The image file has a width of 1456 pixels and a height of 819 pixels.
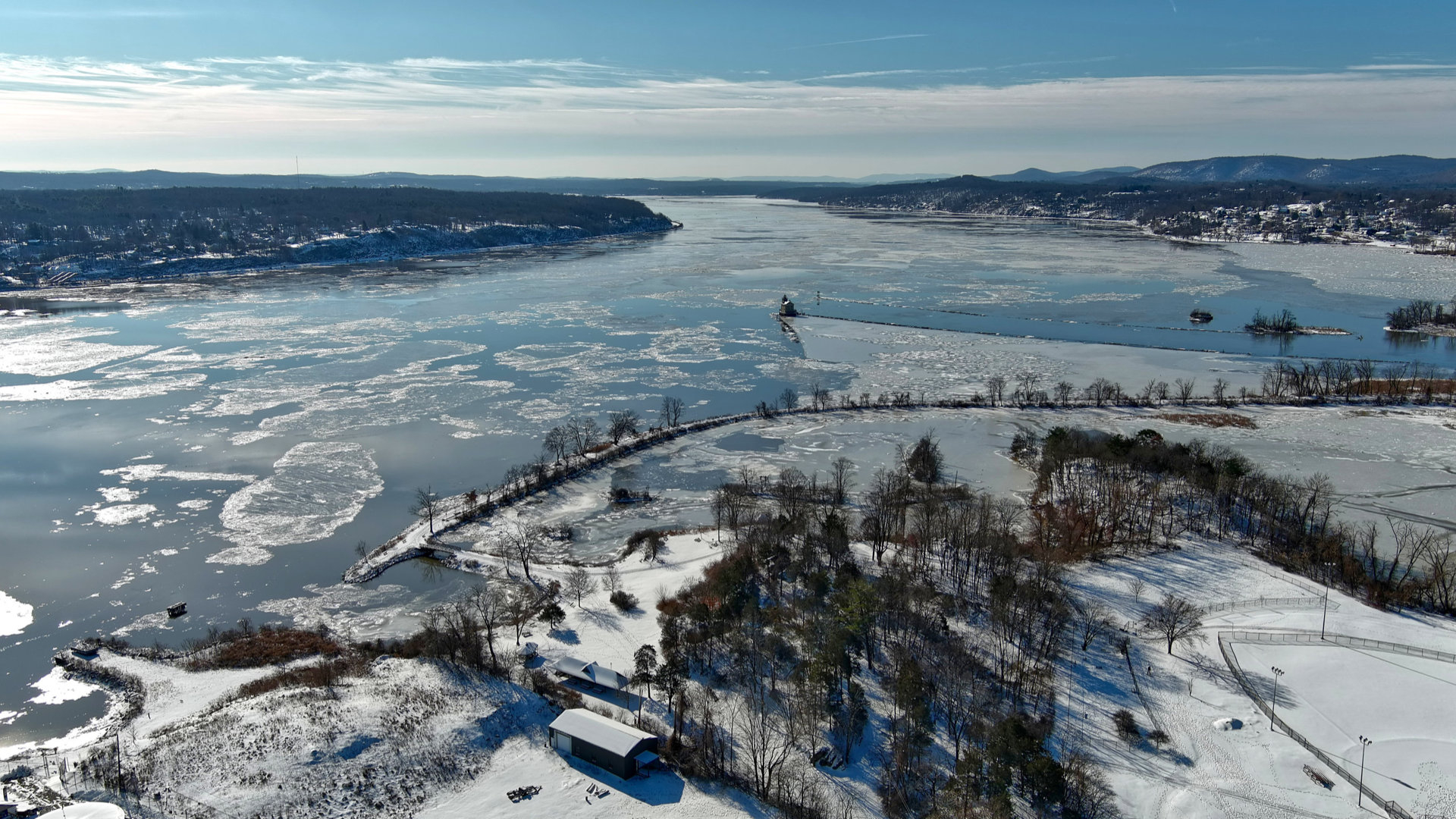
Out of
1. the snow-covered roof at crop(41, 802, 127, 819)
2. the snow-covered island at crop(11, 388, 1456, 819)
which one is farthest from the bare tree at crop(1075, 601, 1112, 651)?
the snow-covered roof at crop(41, 802, 127, 819)

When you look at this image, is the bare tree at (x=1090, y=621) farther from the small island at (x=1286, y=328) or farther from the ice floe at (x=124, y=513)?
the small island at (x=1286, y=328)

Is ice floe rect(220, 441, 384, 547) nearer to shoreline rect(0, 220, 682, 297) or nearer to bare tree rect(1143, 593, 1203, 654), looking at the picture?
bare tree rect(1143, 593, 1203, 654)

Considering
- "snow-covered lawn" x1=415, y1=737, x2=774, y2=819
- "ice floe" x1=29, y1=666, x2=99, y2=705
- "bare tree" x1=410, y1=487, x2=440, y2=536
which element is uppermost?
"bare tree" x1=410, y1=487, x2=440, y2=536

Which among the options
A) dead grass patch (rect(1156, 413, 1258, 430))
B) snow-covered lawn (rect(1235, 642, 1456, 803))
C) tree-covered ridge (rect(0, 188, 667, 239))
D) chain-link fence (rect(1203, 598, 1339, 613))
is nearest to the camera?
snow-covered lawn (rect(1235, 642, 1456, 803))

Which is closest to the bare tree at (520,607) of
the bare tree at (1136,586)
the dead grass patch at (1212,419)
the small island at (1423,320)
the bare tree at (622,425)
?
the bare tree at (622,425)

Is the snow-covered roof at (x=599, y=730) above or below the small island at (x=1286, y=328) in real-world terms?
below

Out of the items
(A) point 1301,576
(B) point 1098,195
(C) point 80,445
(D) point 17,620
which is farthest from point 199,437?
(B) point 1098,195
